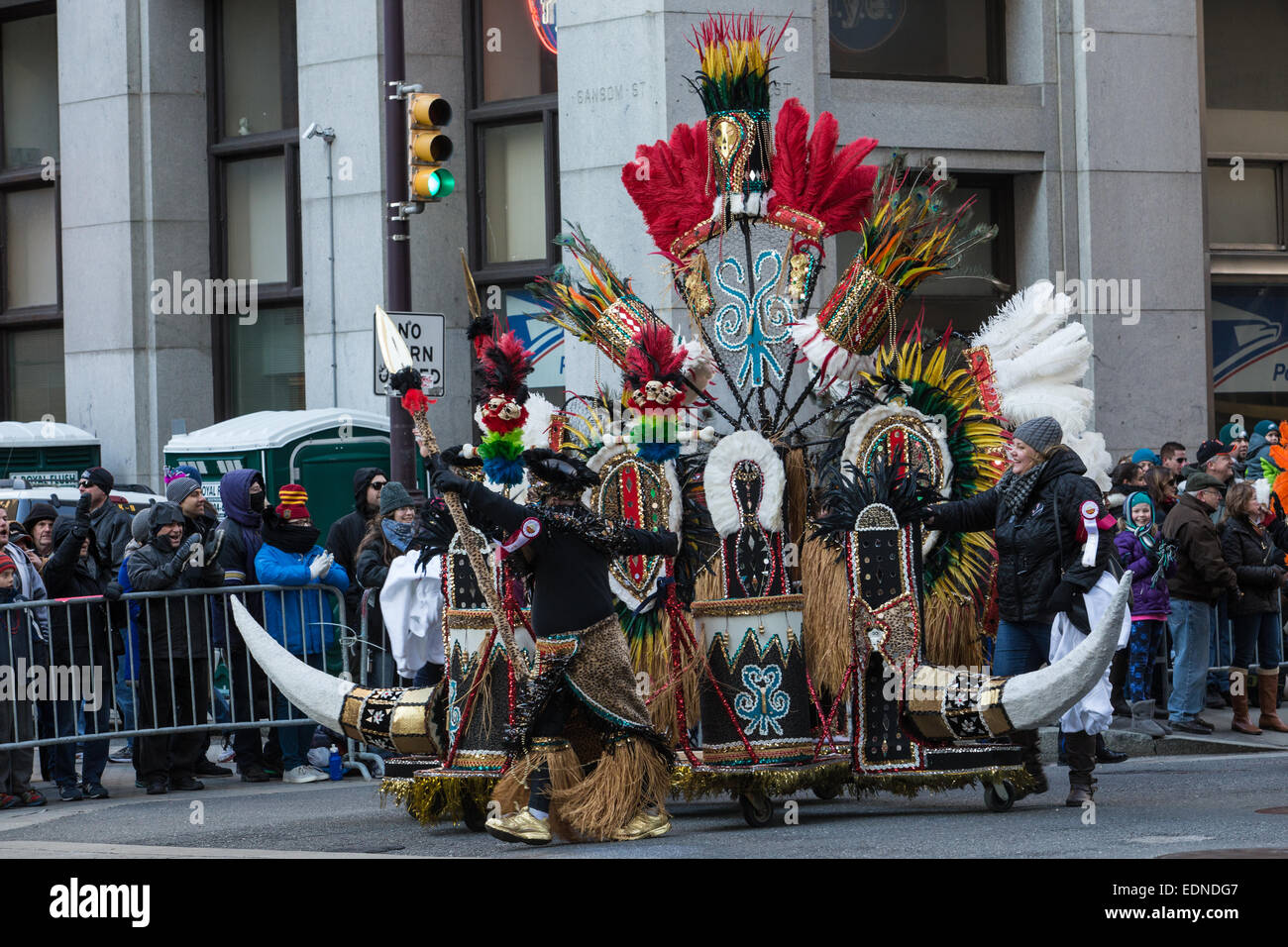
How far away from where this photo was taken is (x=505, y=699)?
9.80 m

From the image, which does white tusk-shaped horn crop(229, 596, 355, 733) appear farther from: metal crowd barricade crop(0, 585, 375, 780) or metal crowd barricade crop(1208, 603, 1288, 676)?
metal crowd barricade crop(1208, 603, 1288, 676)

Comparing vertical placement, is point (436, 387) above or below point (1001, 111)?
below

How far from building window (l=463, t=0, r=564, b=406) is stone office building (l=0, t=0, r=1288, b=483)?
30 mm

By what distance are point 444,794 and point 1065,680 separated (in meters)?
3.09

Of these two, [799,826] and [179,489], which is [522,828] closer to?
[799,826]

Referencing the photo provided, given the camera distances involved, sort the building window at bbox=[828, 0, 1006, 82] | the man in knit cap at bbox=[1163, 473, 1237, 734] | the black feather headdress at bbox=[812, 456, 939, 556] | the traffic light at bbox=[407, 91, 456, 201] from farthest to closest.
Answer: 1. the building window at bbox=[828, 0, 1006, 82]
2. the man in knit cap at bbox=[1163, 473, 1237, 734]
3. the traffic light at bbox=[407, 91, 456, 201]
4. the black feather headdress at bbox=[812, 456, 939, 556]

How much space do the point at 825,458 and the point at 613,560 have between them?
48.2 inches

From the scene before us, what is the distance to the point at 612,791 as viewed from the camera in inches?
358

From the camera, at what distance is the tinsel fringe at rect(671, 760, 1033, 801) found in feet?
31.5

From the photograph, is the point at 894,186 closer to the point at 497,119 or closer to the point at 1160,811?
the point at 1160,811

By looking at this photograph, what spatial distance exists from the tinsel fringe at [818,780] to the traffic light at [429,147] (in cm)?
524

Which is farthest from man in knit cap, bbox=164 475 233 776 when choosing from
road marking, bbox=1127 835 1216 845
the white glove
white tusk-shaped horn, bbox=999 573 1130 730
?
road marking, bbox=1127 835 1216 845

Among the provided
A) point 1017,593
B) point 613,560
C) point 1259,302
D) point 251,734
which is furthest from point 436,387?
point 1259,302

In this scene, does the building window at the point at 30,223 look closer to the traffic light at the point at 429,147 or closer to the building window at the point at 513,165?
the building window at the point at 513,165
